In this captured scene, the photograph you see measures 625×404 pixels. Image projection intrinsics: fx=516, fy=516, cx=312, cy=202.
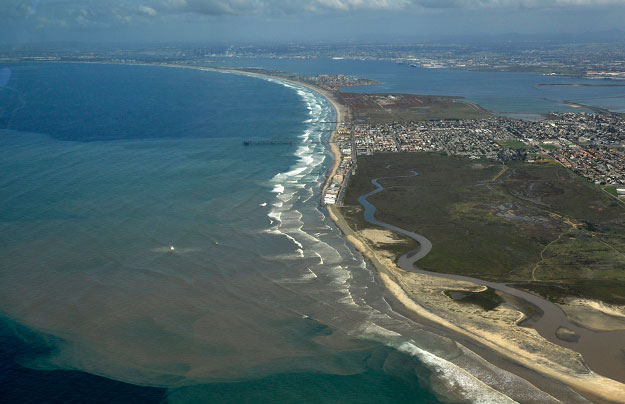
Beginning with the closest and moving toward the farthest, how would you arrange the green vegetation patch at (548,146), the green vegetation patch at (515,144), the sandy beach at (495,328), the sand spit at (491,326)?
the sandy beach at (495,328) < the sand spit at (491,326) < the green vegetation patch at (548,146) < the green vegetation patch at (515,144)

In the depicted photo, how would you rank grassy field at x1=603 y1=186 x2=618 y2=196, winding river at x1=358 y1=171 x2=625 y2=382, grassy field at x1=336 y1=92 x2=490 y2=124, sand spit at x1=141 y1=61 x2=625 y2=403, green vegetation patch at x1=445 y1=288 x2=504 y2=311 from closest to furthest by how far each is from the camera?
sand spit at x1=141 y1=61 x2=625 y2=403, winding river at x1=358 y1=171 x2=625 y2=382, green vegetation patch at x1=445 y1=288 x2=504 y2=311, grassy field at x1=603 y1=186 x2=618 y2=196, grassy field at x1=336 y1=92 x2=490 y2=124

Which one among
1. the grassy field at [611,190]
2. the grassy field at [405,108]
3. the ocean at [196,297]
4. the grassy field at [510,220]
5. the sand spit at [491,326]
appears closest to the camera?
the ocean at [196,297]

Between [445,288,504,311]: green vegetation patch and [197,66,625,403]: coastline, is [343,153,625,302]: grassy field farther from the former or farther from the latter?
[197,66,625,403]: coastline

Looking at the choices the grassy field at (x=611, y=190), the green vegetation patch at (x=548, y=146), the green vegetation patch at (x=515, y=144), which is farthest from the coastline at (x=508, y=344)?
the green vegetation patch at (x=548, y=146)

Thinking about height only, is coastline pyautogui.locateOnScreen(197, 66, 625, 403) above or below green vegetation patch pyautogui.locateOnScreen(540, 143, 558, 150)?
below

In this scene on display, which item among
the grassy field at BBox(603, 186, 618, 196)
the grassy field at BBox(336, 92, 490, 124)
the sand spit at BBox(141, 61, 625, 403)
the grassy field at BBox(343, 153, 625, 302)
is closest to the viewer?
the sand spit at BBox(141, 61, 625, 403)

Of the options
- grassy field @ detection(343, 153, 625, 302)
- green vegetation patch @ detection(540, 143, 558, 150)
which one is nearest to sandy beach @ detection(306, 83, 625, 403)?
grassy field @ detection(343, 153, 625, 302)

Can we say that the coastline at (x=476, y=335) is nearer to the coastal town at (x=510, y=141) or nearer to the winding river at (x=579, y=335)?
the winding river at (x=579, y=335)
